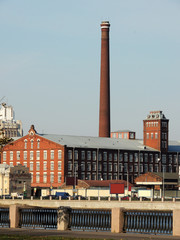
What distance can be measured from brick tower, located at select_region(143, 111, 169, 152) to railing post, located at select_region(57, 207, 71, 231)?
505ft

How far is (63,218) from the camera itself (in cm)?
4241

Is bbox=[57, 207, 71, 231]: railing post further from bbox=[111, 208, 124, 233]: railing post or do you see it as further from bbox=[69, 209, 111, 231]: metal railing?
bbox=[111, 208, 124, 233]: railing post

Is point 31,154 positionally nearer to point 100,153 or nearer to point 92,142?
point 92,142

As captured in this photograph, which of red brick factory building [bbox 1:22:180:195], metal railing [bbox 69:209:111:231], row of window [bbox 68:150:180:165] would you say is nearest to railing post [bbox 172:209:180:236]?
metal railing [bbox 69:209:111:231]

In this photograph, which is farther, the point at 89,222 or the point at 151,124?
the point at 151,124

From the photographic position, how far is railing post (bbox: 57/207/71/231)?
4228 centimetres

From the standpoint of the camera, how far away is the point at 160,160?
19462 centimetres

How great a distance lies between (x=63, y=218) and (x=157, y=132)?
156 meters

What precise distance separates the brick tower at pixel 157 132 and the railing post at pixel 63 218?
153893 mm

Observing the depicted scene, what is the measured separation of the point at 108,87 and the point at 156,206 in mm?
69781

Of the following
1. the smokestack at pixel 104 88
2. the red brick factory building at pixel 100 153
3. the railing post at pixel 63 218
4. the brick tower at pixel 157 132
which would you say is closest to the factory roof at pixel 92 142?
the red brick factory building at pixel 100 153

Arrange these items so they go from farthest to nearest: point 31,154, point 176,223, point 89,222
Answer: point 31,154 → point 89,222 → point 176,223

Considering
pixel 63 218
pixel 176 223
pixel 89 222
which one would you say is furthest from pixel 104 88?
pixel 176 223

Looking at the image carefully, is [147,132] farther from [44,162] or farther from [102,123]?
[44,162]
